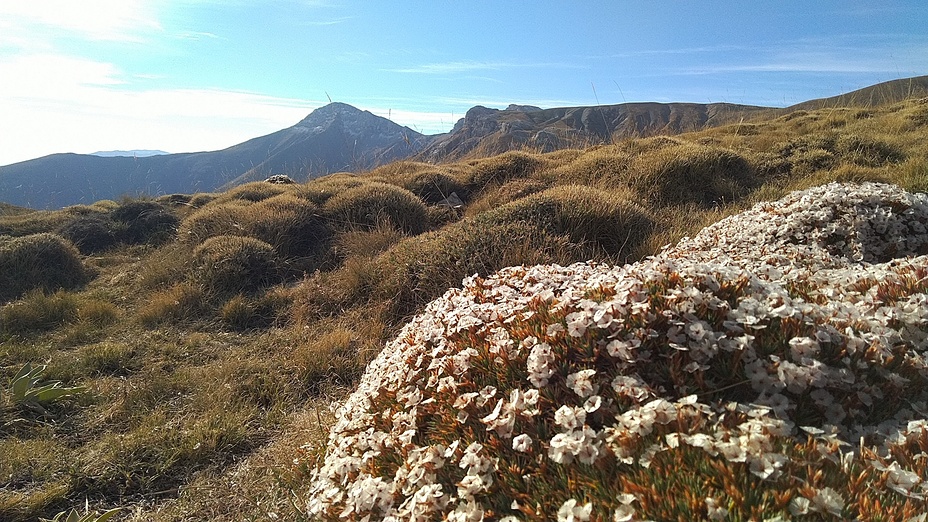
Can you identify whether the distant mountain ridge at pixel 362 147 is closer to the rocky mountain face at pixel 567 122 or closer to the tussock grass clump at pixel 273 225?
the rocky mountain face at pixel 567 122

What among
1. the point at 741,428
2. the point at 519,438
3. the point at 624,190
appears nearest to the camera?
the point at 741,428

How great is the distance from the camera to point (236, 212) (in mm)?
11836

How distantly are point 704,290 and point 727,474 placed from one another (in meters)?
1.08

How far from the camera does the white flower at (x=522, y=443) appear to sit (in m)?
A: 1.96

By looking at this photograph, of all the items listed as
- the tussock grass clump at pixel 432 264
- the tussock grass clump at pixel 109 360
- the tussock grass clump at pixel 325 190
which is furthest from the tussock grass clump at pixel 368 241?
the tussock grass clump at pixel 109 360

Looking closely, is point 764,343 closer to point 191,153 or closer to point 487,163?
point 487,163

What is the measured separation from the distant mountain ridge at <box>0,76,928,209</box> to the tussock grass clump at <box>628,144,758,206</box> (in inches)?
180

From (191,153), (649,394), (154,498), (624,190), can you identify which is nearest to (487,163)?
(624,190)

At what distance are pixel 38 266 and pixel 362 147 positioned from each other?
28641 mm

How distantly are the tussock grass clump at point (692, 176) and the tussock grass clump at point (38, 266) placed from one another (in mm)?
11600

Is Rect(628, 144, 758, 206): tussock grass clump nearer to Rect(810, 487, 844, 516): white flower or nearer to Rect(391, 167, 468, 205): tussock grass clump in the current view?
Rect(391, 167, 468, 205): tussock grass clump

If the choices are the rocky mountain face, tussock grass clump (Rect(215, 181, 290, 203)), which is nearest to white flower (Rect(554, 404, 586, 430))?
tussock grass clump (Rect(215, 181, 290, 203))

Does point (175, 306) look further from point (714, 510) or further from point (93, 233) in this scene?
point (714, 510)

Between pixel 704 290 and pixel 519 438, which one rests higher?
pixel 704 290
